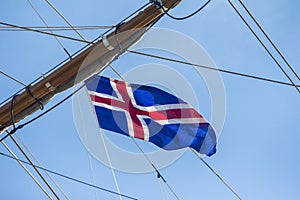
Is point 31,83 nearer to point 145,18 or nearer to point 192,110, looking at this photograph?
point 145,18

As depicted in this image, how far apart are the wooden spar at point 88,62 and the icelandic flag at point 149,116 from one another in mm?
229

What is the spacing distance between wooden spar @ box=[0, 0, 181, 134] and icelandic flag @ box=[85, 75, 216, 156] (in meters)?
0.23

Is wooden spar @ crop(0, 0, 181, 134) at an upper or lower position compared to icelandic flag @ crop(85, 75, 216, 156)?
upper

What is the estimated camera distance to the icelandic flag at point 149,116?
580 centimetres

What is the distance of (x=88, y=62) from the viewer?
599 cm

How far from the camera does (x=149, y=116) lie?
593 cm

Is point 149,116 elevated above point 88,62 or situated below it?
below

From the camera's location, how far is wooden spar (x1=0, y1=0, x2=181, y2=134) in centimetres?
586

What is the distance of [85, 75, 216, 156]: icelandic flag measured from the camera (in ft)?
19.0

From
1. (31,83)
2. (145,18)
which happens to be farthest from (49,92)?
(145,18)

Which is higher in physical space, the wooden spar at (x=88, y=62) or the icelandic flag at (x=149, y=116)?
the wooden spar at (x=88, y=62)

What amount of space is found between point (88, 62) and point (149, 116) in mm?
1067

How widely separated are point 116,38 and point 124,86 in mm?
623

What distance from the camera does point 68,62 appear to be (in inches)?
238
